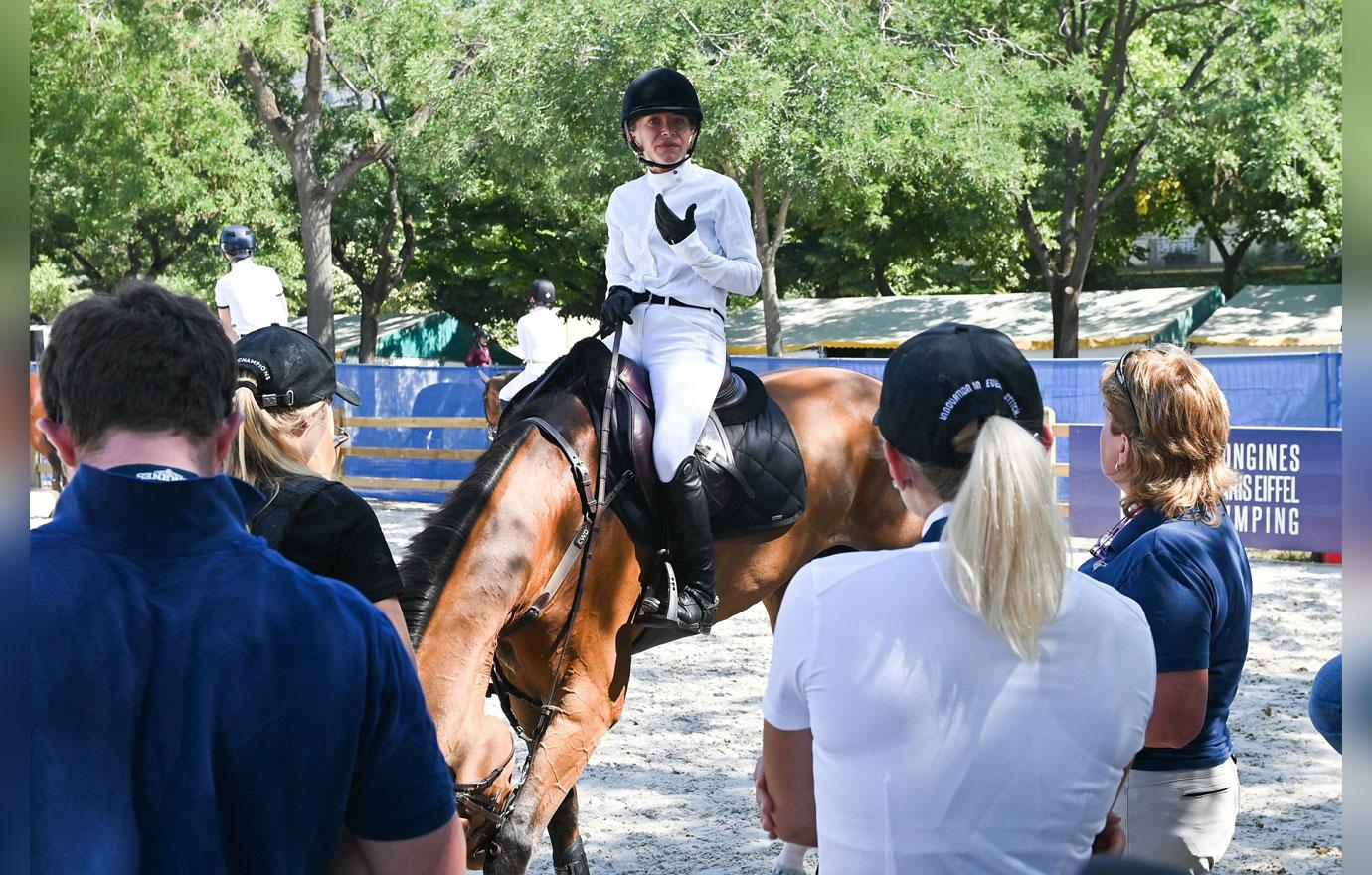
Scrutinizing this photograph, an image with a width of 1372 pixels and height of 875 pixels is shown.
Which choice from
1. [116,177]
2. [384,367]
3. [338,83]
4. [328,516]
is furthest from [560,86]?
[328,516]

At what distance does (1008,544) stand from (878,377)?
1238 centimetres

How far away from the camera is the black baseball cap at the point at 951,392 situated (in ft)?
6.66

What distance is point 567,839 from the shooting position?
511 centimetres

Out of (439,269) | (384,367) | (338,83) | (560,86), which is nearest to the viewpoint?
(384,367)

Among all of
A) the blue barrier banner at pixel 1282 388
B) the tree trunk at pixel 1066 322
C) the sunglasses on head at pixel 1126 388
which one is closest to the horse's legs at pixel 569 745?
the sunglasses on head at pixel 1126 388

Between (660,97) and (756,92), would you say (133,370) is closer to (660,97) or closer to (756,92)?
(660,97)

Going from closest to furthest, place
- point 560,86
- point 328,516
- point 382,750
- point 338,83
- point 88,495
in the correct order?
point 88,495
point 382,750
point 328,516
point 560,86
point 338,83

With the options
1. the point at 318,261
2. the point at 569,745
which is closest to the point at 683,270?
the point at 569,745

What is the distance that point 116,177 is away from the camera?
23.8m

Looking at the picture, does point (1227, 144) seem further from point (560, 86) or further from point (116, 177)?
point (116, 177)

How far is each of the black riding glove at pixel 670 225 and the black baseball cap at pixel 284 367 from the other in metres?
2.11

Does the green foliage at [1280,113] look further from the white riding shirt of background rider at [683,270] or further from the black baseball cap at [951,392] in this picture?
the black baseball cap at [951,392]

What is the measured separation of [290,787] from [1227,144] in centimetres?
2483

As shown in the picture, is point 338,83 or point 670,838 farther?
point 338,83
